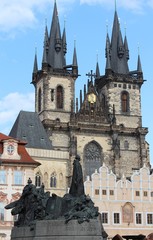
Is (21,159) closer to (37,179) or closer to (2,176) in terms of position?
(2,176)

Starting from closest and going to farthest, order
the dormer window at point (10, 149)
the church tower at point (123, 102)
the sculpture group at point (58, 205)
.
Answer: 1. the sculpture group at point (58, 205)
2. the dormer window at point (10, 149)
3. the church tower at point (123, 102)

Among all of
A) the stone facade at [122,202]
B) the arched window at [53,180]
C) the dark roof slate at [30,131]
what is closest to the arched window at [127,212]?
the stone facade at [122,202]

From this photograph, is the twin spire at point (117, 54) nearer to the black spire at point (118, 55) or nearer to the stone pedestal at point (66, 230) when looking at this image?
the black spire at point (118, 55)

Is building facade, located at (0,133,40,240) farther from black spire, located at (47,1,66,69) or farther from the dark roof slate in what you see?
black spire, located at (47,1,66,69)

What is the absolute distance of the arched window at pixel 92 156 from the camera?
2571 inches

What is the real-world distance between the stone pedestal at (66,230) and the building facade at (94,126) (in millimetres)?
31067

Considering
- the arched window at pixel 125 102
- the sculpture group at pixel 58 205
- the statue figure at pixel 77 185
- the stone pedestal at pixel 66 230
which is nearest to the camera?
the stone pedestal at pixel 66 230

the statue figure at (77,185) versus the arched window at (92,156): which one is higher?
the arched window at (92,156)

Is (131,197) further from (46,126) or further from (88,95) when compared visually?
(88,95)

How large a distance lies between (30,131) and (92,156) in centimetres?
1000

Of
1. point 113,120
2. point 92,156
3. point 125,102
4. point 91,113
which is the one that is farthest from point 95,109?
point 92,156

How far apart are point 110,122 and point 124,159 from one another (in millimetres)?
5247

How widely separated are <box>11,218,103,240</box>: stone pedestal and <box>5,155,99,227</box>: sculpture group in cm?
22

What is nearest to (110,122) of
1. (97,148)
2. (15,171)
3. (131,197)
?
(97,148)
